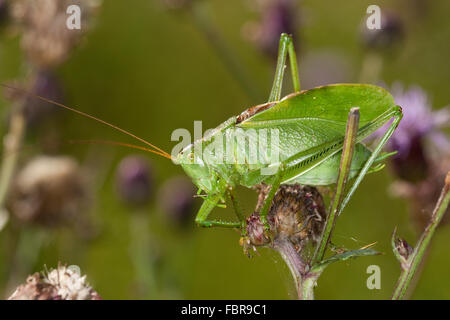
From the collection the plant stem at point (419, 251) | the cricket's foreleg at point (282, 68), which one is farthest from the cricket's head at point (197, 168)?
the plant stem at point (419, 251)

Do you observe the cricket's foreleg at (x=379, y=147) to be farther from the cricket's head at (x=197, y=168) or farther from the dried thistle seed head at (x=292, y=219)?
the cricket's head at (x=197, y=168)

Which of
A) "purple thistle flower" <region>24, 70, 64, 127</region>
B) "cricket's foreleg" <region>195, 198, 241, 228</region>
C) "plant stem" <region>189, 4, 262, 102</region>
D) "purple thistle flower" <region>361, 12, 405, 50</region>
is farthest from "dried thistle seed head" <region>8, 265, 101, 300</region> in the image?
"purple thistle flower" <region>361, 12, 405, 50</region>

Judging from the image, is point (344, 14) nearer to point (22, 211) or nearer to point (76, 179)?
point (76, 179)

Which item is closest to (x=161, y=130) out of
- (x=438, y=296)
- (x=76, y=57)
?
(x=76, y=57)

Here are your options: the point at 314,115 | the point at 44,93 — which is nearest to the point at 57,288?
the point at 314,115

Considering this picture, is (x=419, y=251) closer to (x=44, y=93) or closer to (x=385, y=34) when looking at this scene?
(x=44, y=93)

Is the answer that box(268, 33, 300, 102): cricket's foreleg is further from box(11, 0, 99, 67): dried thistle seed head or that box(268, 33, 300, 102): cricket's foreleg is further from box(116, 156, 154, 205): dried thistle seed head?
box(116, 156, 154, 205): dried thistle seed head
